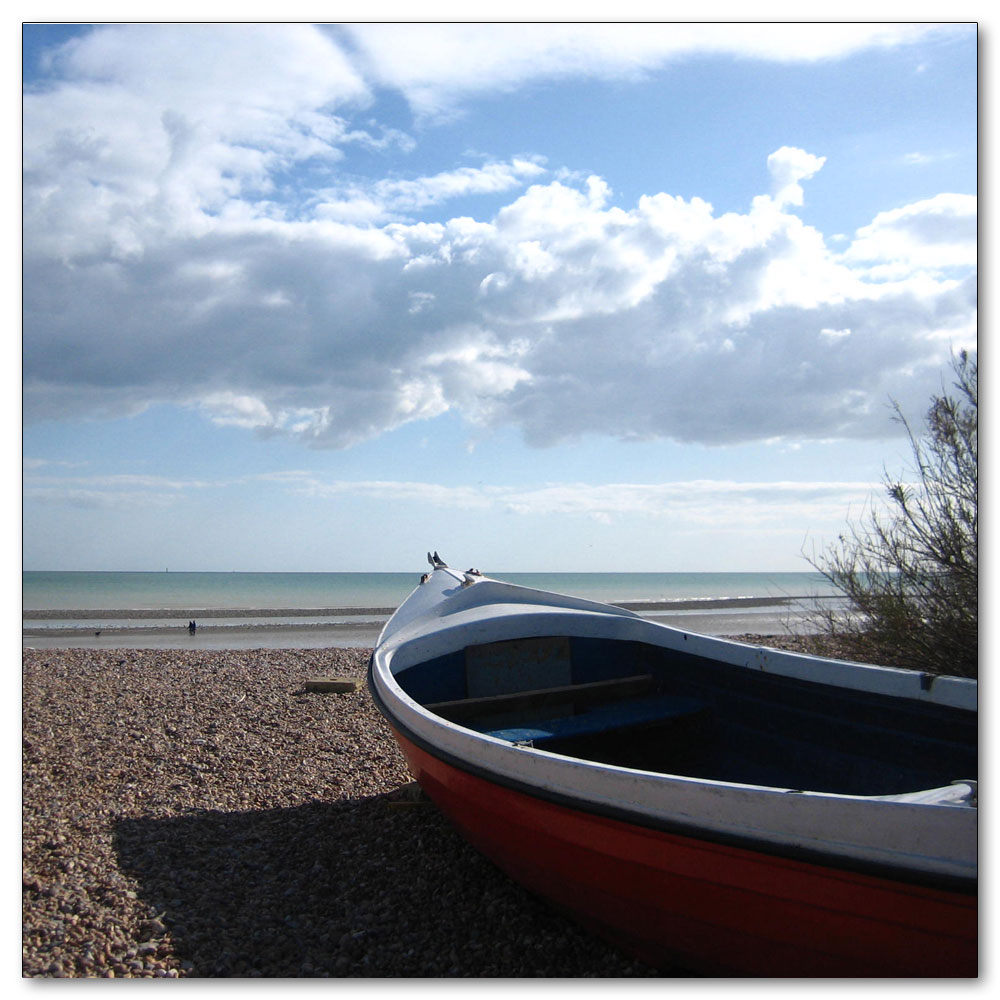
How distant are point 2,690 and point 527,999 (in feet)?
8.36

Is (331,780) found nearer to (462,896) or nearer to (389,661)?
(389,661)

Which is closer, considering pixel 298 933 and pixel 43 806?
pixel 298 933

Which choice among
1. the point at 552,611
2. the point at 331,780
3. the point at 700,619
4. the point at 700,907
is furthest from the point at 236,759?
the point at 700,619

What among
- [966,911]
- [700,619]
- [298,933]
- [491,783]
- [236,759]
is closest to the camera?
[966,911]

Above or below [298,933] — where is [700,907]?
above

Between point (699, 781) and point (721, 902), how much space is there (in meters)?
0.43

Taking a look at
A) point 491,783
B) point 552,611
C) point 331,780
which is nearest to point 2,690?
point 491,783

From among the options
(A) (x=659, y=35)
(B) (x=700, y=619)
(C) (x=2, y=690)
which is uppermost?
(A) (x=659, y=35)

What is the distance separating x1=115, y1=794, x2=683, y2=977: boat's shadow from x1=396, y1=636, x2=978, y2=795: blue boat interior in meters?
0.79

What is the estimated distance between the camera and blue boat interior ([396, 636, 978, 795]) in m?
3.80

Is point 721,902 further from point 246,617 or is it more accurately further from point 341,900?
point 246,617

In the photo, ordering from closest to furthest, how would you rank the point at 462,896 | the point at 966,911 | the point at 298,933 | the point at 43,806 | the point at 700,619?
the point at 966,911, the point at 298,933, the point at 462,896, the point at 43,806, the point at 700,619

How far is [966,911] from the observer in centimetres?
221

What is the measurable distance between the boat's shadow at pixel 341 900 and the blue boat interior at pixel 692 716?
79 cm
